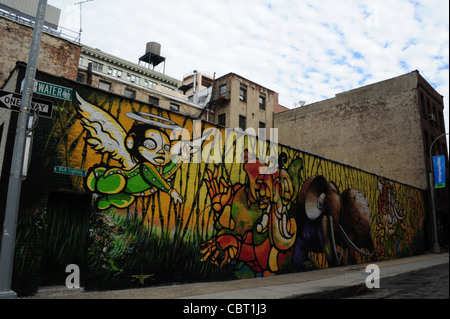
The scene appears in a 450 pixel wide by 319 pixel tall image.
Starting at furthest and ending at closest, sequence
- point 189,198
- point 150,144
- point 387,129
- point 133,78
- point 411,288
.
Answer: point 133,78 → point 387,129 → point 189,198 → point 411,288 → point 150,144

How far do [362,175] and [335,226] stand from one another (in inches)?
179

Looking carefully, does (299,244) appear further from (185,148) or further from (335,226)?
(185,148)

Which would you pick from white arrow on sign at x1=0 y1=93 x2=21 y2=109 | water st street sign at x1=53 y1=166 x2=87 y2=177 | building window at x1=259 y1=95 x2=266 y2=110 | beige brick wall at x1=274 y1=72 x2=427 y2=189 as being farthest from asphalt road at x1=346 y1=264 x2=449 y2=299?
building window at x1=259 y1=95 x2=266 y2=110

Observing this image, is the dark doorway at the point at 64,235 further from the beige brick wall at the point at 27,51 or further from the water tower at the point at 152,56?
the water tower at the point at 152,56

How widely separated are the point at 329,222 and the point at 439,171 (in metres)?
15.3

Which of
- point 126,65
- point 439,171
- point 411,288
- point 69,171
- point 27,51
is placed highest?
point 126,65

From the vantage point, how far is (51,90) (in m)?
6.41

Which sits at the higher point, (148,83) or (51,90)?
(148,83)

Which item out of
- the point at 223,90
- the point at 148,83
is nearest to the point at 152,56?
the point at 148,83

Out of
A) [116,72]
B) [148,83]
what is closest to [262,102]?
[148,83]

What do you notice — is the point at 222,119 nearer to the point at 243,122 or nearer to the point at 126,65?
the point at 243,122

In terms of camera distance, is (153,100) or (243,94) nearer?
(153,100)

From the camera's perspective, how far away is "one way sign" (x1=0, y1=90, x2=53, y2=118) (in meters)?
5.90

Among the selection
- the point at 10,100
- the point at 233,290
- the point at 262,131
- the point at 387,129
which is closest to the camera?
the point at 10,100
